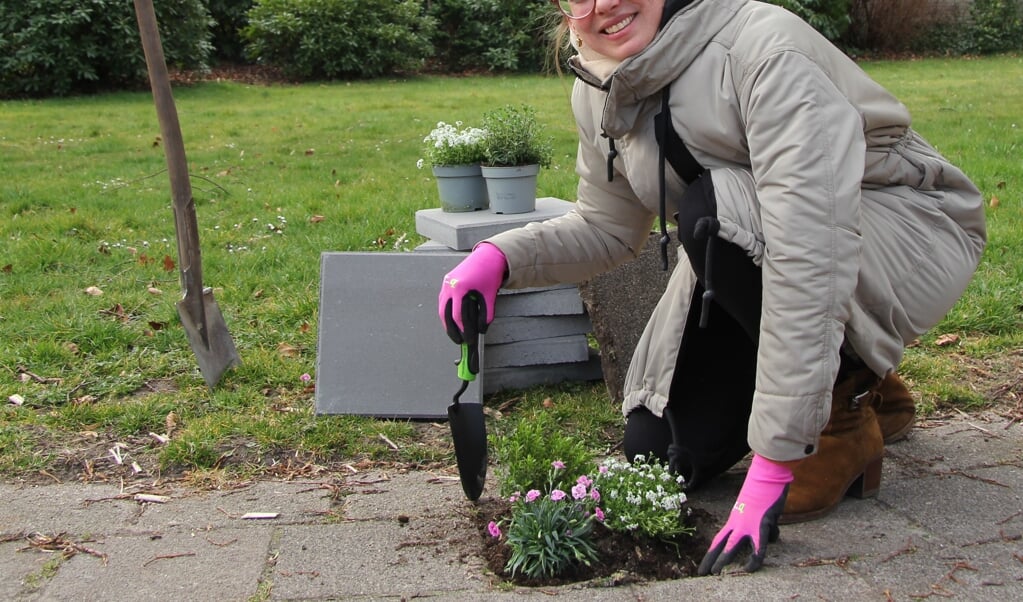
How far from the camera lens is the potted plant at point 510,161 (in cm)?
373

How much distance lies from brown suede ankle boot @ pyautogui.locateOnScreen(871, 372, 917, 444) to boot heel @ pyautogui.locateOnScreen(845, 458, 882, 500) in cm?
32

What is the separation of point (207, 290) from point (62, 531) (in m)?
1.30

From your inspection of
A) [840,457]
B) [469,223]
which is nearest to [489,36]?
[469,223]

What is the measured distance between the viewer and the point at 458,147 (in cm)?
379

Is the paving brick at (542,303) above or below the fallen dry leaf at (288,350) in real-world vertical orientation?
above

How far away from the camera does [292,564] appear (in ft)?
8.26

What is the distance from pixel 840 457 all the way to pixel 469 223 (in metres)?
1.53

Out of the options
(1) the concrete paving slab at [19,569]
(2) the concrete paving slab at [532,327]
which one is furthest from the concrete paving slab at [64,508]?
(2) the concrete paving slab at [532,327]

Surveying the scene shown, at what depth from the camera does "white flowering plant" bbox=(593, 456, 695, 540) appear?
8.14ft

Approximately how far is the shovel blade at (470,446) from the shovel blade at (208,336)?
4.34 feet

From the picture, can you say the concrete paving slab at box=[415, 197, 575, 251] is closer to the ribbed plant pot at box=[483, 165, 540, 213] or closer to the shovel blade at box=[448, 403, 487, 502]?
the ribbed plant pot at box=[483, 165, 540, 213]

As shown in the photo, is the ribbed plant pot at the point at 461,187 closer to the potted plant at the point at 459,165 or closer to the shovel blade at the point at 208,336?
the potted plant at the point at 459,165

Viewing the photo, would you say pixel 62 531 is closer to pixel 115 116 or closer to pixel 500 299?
pixel 500 299

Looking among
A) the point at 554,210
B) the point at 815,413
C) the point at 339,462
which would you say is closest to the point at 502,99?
the point at 554,210
